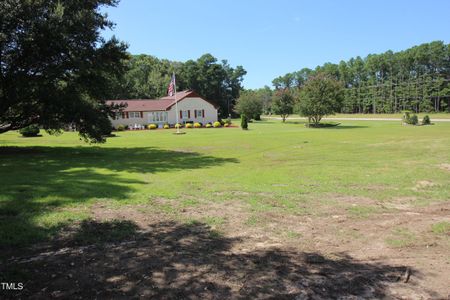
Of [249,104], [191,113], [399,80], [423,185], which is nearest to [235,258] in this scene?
[423,185]

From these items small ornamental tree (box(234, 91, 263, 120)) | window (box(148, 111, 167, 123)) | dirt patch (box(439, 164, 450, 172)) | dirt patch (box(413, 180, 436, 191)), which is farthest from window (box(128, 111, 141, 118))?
dirt patch (box(413, 180, 436, 191))

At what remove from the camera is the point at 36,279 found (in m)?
3.76

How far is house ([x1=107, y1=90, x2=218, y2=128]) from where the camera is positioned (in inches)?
2073

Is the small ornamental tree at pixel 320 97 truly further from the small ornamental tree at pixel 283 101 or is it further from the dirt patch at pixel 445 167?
the dirt patch at pixel 445 167

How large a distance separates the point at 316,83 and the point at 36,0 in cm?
3816

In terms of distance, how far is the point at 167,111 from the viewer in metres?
54.7

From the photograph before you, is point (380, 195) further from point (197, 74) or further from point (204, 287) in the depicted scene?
point (197, 74)

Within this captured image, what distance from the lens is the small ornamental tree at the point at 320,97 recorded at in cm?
4534

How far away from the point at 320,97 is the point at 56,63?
35.9 meters

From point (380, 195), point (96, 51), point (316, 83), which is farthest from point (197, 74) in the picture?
point (380, 195)

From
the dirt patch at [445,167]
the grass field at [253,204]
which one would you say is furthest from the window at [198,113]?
the dirt patch at [445,167]

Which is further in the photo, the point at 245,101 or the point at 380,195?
the point at 245,101

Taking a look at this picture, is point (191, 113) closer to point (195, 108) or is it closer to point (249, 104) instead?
point (195, 108)

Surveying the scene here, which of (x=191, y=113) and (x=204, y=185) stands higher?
(x=191, y=113)
